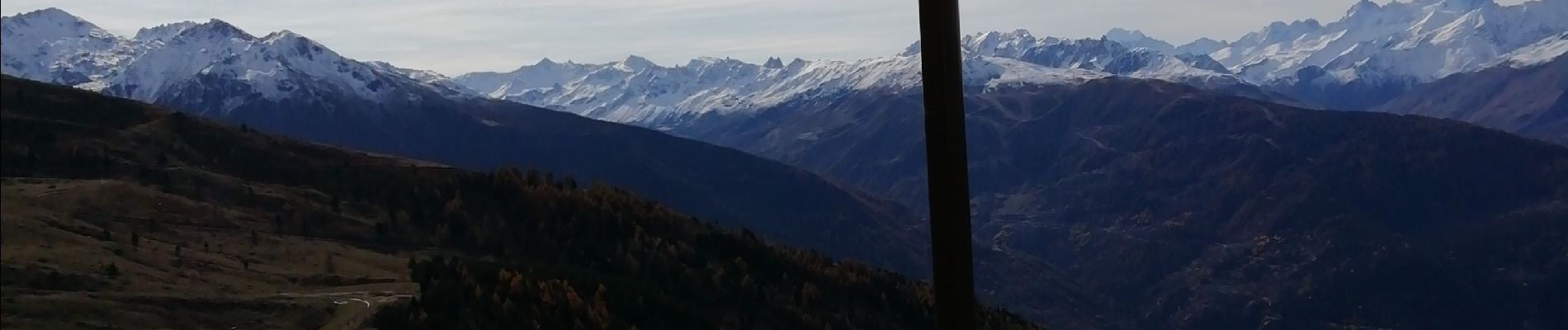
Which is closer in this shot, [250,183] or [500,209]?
[250,183]

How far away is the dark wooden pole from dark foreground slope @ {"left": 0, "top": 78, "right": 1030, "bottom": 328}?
18286mm

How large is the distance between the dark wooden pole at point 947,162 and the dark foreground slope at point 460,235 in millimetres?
18286

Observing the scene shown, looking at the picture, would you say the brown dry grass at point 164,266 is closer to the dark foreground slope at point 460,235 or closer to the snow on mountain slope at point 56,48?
the dark foreground slope at point 460,235

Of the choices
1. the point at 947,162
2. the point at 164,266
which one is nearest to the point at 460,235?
the point at 164,266

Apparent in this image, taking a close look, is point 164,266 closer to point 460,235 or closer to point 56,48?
point 460,235

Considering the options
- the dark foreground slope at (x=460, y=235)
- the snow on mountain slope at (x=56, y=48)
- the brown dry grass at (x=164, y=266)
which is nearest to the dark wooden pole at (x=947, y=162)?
the brown dry grass at (x=164, y=266)

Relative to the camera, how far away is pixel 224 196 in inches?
2175

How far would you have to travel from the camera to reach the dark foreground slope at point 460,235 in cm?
4081

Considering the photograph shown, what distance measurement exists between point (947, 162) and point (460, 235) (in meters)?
57.2

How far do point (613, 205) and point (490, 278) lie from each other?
29437mm

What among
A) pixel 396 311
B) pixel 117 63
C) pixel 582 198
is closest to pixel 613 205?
pixel 582 198

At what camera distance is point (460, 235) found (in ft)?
208

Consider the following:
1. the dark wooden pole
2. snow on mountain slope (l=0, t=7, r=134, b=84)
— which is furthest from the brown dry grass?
the dark wooden pole

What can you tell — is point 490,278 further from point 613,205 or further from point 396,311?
point 613,205
